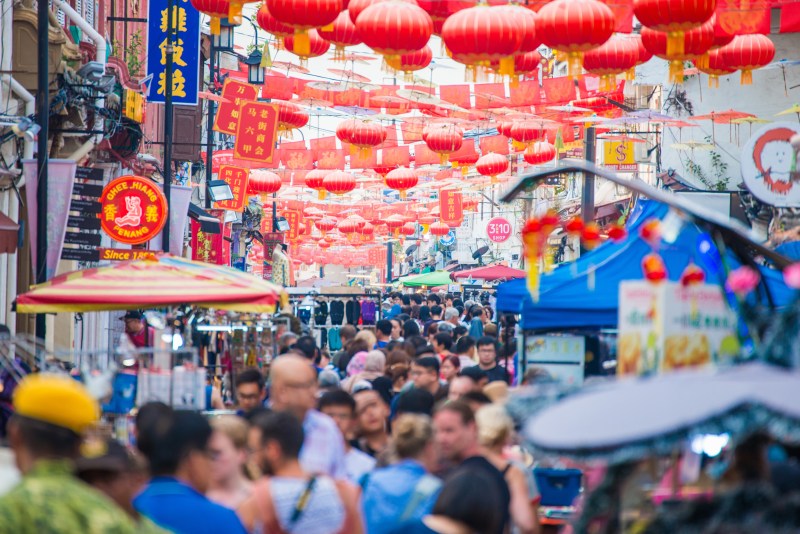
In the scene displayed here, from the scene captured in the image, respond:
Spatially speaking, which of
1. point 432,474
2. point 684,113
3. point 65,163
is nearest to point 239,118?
point 684,113

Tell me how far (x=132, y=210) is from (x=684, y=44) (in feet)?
34.7

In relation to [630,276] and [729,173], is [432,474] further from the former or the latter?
[729,173]

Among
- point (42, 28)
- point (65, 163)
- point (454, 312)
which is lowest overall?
point (454, 312)

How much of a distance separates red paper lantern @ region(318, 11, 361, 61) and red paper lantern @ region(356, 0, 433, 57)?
4.73 feet

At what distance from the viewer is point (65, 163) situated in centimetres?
1515

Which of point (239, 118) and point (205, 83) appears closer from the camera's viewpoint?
point (239, 118)

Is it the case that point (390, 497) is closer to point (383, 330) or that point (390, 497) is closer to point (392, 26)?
point (392, 26)

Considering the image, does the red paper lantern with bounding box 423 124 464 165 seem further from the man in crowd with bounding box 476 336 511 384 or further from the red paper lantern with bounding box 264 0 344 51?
the red paper lantern with bounding box 264 0 344 51

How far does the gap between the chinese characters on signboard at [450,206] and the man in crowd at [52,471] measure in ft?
129

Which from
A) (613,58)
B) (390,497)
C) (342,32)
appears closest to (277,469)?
(390,497)

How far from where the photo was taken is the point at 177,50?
25141 millimetres

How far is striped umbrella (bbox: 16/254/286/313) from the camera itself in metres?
10.5

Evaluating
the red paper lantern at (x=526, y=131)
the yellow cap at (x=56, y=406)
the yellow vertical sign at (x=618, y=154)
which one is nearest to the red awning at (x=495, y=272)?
the yellow vertical sign at (x=618, y=154)

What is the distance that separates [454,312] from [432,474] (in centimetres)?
1972
